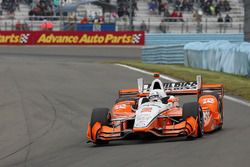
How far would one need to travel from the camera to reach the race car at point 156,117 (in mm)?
9422

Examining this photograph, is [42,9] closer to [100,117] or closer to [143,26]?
[143,26]

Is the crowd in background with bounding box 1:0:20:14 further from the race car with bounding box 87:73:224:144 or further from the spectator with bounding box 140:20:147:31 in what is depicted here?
the race car with bounding box 87:73:224:144

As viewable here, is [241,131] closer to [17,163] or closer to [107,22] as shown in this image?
[17,163]

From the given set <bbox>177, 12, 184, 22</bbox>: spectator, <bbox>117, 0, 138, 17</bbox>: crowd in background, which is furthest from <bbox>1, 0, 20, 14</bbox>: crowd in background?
<bbox>177, 12, 184, 22</bbox>: spectator

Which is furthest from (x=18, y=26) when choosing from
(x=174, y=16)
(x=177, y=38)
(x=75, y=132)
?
(x=75, y=132)

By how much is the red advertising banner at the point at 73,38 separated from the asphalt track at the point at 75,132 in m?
19.3

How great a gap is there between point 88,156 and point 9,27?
106 feet

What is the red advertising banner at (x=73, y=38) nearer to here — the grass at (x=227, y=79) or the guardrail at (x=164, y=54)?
the guardrail at (x=164, y=54)

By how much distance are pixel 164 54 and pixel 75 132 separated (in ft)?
63.9

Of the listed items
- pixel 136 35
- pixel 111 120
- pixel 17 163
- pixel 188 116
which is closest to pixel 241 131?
pixel 188 116

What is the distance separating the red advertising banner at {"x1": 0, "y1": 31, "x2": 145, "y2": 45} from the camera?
40.3 metres

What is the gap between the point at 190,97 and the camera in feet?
51.9

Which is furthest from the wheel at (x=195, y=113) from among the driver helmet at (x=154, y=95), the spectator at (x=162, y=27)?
the spectator at (x=162, y=27)

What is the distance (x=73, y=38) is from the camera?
134ft
